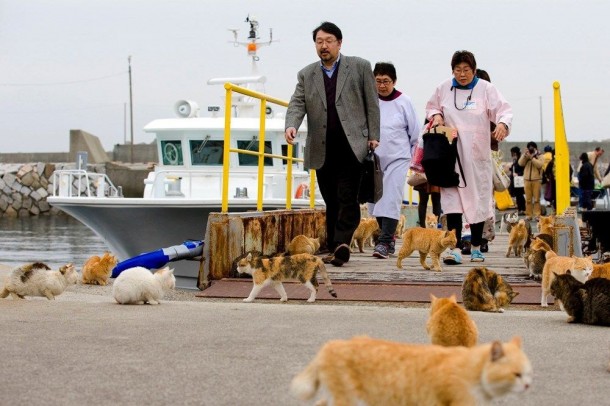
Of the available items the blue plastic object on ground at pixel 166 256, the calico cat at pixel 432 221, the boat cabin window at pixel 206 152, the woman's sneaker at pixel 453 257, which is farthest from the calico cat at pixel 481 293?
the boat cabin window at pixel 206 152

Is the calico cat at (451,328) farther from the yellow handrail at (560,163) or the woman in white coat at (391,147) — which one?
the woman in white coat at (391,147)

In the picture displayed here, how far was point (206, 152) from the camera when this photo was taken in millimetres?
17938

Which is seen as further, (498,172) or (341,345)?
(498,172)

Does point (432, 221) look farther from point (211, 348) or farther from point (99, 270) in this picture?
point (211, 348)

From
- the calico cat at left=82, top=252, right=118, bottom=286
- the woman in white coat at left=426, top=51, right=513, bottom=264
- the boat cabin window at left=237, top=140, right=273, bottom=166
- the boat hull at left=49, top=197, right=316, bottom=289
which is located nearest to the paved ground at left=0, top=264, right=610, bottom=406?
the woman in white coat at left=426, top=51, right=513, bottom=264

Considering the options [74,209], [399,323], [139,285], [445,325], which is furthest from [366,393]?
[74,209]

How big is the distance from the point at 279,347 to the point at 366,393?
68.6 inches

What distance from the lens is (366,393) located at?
320 cm

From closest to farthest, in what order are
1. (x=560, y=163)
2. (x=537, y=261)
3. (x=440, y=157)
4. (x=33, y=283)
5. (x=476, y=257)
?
(x=33, y=283)
(x=537, y=261)
(x=560, y=163)
(x=440, y=157)
(x=476, y=257)

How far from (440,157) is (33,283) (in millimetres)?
3672

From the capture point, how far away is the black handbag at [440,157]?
9141 mm

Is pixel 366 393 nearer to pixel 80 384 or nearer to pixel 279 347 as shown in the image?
pixel 80 384

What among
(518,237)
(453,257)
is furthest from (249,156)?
(453,257)

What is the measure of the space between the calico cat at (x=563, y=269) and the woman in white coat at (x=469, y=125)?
223cm
